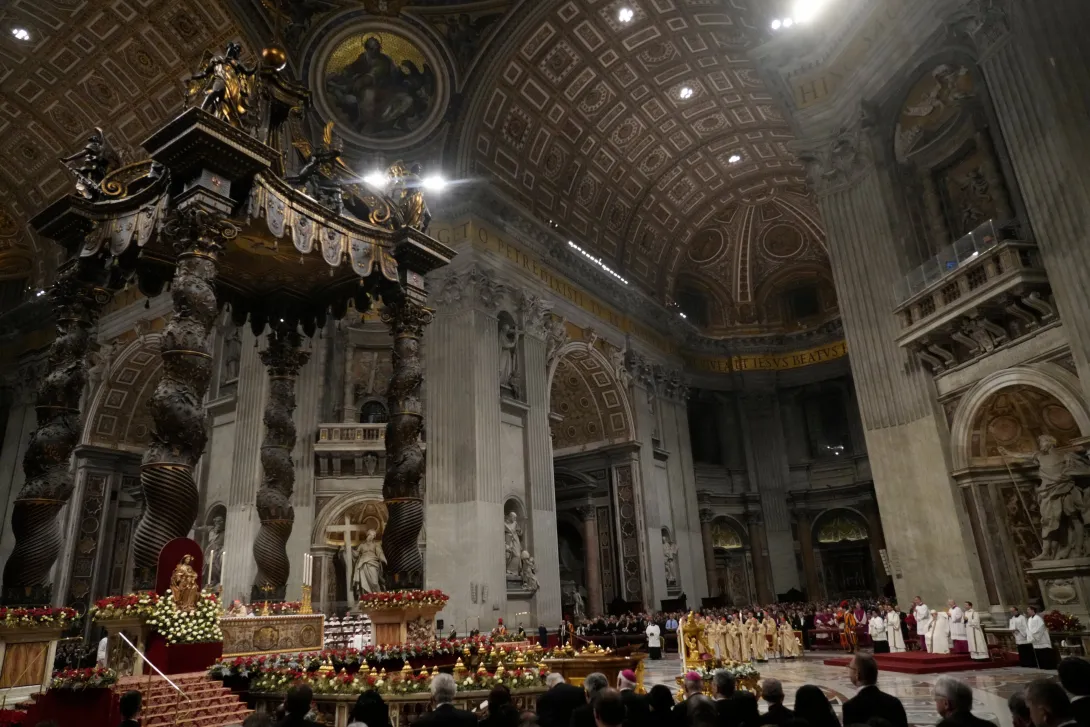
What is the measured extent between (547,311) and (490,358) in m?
2.96

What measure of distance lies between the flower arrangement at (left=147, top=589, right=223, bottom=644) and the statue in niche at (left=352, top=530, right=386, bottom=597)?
27.2 feet

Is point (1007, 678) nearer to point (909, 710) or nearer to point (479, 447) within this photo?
point (909, 710)

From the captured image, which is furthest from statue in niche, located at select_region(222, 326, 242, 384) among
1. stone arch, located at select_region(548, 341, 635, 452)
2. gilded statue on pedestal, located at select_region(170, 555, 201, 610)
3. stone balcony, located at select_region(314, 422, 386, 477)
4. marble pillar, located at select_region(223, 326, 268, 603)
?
gilded statue on pedestal, located at select_region(170, 555, 201, 610)

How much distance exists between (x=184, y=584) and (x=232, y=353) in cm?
1169

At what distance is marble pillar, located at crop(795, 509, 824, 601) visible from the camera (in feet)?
82.7

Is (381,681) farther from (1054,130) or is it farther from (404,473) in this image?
(1054,130)

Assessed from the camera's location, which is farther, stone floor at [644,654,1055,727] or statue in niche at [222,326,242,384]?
statue in niche at [222,326,242,384]

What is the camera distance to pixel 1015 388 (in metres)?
10.2

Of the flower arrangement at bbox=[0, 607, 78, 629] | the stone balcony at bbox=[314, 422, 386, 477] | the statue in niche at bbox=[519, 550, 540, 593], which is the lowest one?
the flower arrangement at bbox=[0, 607, 78, 629]

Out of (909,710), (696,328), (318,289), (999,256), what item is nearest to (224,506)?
(318,289)

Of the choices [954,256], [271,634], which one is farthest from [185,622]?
[954,256]

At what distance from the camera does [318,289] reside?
9.91 meters

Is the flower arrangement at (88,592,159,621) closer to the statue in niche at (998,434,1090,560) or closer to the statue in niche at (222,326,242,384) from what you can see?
the statue in niche at (998,434,1090,560)

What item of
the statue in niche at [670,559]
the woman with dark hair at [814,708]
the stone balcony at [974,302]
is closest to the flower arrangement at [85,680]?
the woman with dark hair at [814,708]
